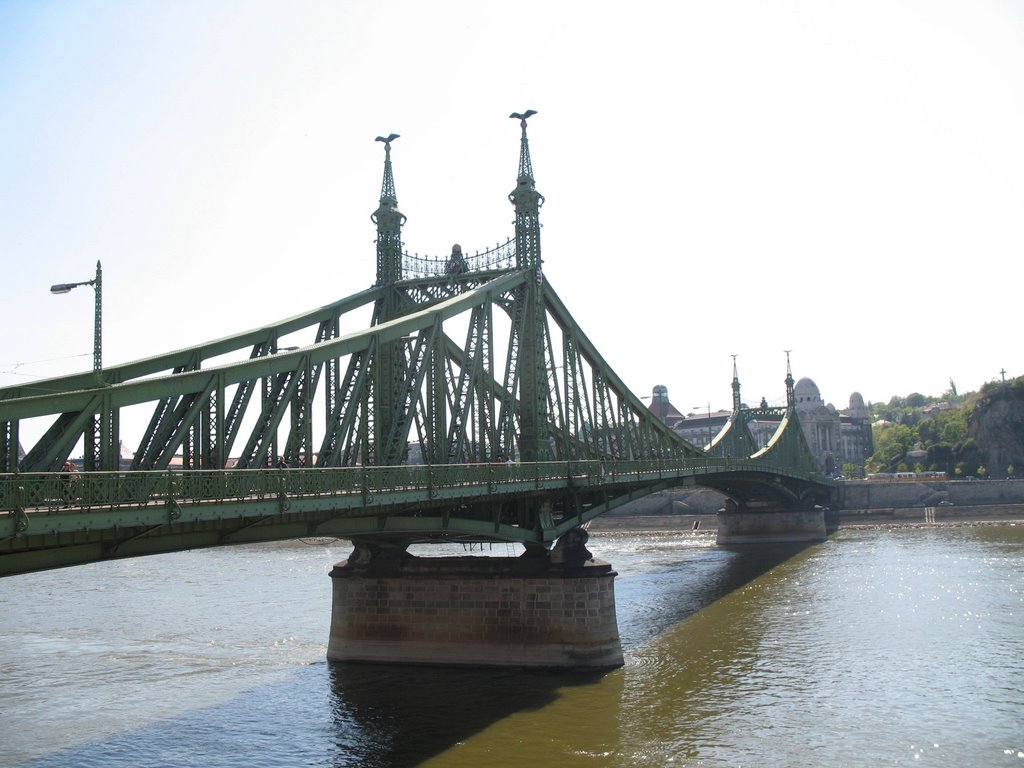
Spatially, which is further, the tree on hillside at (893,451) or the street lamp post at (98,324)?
the tree on hillside at (893,451)

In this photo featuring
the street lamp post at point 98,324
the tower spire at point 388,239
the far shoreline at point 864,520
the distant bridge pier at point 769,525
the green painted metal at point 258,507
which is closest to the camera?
the green painted metal at point 258,507

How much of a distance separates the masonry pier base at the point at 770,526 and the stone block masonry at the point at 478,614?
6134 centimetres

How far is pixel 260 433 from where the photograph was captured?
23.8 m

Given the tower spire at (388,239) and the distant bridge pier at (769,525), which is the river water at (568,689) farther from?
the distant bridge pier at (769,525)

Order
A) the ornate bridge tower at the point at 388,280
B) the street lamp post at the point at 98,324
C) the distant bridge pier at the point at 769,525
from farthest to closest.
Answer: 1. the distant bridge pier at the point at 769,525
2. the ornate bridge tower at the point at 388,280
3. the street lamp post at the point at 98,324

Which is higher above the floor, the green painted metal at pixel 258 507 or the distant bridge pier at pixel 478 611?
the green painted metal at pixel 258 507

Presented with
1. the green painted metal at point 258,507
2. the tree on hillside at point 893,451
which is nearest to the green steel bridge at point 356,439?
the green painted metal at point 258,507

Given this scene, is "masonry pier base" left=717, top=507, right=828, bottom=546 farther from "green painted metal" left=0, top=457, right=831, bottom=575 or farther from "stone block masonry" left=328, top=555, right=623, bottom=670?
"stone block masonry" left=328, top=555, right=623, bottom=670

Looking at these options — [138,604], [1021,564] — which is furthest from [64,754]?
[1021,564]

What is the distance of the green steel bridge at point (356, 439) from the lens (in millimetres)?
16453

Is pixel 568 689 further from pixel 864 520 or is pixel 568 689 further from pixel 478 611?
pixel 864 520

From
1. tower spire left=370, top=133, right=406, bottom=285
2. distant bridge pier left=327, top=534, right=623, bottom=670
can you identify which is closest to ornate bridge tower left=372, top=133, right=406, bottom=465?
tower spire left=370, top=133, right=406, bottom=285

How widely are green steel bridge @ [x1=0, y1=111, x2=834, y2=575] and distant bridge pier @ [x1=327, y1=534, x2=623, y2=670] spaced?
1.11 meters

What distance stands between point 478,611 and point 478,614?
4.2 inches
